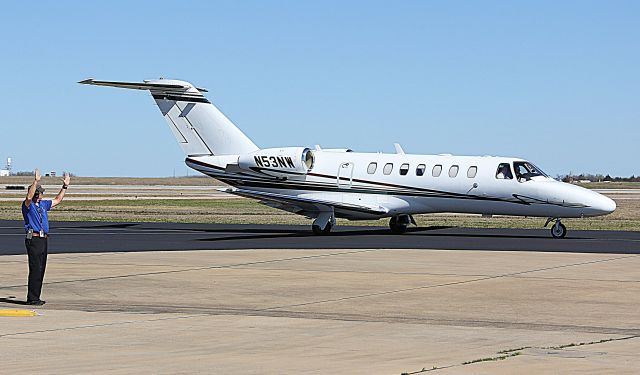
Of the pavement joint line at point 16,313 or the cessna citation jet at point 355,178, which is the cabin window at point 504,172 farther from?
the pavement joint line at point 16,313

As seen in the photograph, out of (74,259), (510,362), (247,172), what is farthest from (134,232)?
(510,362)

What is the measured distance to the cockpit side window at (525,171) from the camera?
36.1m

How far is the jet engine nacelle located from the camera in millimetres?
38750

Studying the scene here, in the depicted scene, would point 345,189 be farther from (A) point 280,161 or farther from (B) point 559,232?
(B) point 559,232

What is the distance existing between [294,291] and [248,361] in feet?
26.1

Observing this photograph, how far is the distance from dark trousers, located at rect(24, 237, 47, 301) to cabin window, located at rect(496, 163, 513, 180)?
20.5 meters

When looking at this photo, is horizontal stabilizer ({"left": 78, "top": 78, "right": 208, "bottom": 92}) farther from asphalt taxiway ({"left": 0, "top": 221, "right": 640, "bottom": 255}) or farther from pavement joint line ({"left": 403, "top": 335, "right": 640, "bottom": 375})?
pavement joint line ({"left": 403, "top": 335, "right": 640, "bottom": 375})

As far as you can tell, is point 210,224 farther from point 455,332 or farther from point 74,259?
point 455,332

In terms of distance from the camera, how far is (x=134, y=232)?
38.8 metres

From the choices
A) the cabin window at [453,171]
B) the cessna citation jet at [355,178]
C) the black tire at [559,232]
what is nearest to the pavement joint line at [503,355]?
the black tire at [559,232]

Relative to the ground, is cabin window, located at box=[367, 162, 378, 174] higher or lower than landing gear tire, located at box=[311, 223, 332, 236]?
higher

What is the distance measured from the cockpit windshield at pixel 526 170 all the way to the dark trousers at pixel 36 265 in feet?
68.1

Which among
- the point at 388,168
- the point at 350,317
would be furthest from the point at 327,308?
the point at 388,168

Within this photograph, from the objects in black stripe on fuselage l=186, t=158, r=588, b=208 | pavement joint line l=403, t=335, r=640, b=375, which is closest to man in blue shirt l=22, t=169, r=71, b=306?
pavement joint line l=403, t=335, r=640, b=375
